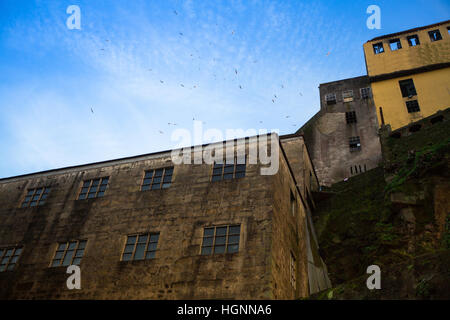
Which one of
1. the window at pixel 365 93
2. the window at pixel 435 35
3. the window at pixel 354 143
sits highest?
the window at pixel 435 35

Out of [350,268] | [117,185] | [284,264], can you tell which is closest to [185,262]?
[284,264]

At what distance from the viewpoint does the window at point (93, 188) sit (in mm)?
17891

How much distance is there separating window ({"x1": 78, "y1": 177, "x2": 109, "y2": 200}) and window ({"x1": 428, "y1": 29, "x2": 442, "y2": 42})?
31831 mm

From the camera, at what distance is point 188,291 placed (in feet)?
42.9

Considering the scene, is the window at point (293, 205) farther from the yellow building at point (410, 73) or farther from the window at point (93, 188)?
the yellow building at point (410, 73)

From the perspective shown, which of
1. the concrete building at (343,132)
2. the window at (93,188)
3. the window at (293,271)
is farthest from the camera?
the concrete building at (343,132)

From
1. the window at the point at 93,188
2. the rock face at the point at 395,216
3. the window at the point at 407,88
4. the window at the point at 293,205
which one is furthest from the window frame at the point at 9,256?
the window at the point at 407,88

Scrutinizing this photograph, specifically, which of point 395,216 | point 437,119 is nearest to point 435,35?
point 437,119

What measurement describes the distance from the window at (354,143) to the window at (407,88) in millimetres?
5399

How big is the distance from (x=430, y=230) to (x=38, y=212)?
17975 mm

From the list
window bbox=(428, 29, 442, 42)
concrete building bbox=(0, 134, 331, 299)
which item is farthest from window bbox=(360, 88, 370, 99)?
concrete building bbox=(0, 134, 331, 299)

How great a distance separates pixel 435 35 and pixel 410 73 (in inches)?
195

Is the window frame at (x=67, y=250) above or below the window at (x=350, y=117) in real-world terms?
below

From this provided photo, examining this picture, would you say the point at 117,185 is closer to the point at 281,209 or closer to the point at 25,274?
the point at 25,274
